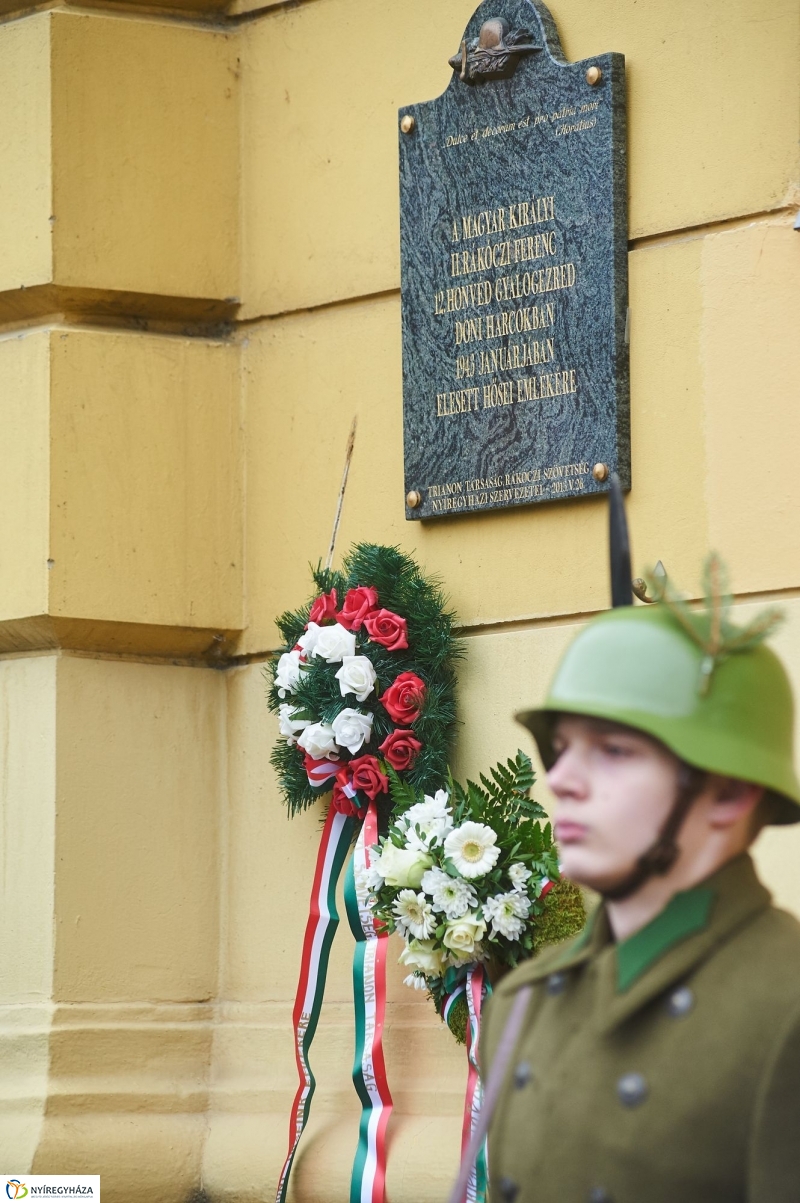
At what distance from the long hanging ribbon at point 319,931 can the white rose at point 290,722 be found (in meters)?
0.25

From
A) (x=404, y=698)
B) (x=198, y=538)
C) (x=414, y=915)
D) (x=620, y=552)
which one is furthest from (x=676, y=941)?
(x=198, y=538)

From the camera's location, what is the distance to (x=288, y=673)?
15.3 ft

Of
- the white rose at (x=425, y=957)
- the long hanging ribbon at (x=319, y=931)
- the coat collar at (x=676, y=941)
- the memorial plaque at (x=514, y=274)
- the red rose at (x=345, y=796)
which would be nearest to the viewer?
the coat collar at (x=676, y=941)

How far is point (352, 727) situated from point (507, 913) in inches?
26.6

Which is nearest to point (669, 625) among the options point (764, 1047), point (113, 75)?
point (764, 1047)

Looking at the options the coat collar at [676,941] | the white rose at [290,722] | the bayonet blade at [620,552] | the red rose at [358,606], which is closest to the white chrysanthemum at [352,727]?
the white rose at [290,722]

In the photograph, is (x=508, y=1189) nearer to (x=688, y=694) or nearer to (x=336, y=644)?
(x=688, y=694)

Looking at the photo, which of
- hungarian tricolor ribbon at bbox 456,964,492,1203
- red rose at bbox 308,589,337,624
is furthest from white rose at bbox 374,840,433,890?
red rose at bbox 308,589,337,624

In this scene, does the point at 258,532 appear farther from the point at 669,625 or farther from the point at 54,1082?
the point at 669,625

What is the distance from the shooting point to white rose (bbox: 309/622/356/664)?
4508 mm

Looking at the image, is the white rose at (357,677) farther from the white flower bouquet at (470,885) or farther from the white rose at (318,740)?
the white flower bouquet at (470,885)

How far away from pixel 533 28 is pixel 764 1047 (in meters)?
3.22

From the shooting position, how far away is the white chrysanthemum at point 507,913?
4023mm

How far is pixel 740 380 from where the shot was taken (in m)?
4.15
